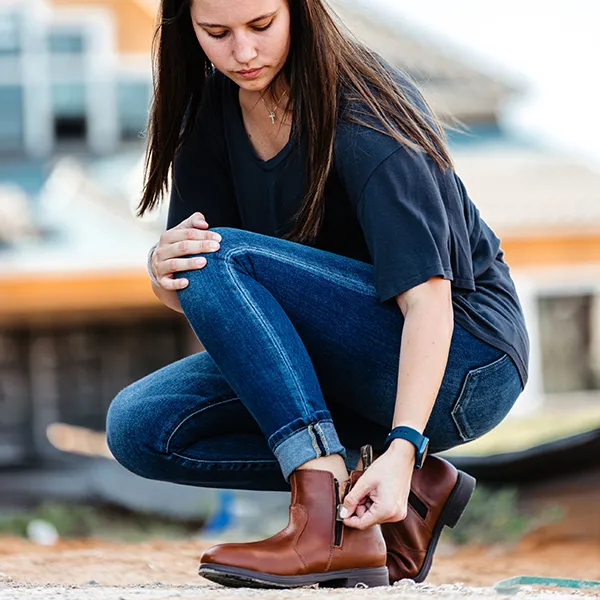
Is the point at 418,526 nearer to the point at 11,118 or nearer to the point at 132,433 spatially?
the point at 132,433

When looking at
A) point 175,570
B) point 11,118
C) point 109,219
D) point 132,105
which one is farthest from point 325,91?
point 11,118

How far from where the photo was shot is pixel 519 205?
8.68 metres

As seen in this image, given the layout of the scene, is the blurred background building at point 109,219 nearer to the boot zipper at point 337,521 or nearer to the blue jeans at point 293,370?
the blue jeans at point 293,370

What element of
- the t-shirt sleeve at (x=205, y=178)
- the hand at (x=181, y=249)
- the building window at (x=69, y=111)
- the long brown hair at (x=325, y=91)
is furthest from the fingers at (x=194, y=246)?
the building window at (x=69, y=111)

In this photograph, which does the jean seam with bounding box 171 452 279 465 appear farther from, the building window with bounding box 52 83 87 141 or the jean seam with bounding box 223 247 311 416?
the building window with bounding box 52 83 87 141

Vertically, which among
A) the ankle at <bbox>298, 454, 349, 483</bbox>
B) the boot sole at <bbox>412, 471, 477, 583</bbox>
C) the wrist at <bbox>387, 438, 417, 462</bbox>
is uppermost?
the wrist at <bbox>387, 438, 417, 462</bbox>

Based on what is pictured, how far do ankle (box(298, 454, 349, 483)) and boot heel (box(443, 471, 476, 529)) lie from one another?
1.32ft

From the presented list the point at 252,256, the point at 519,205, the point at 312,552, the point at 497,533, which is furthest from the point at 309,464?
the point at 519,205

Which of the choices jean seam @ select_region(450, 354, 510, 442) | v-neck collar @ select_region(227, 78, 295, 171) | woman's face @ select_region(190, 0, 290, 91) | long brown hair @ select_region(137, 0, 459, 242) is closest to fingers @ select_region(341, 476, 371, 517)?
jean seam @ select_region(450, 354, 510, 442)

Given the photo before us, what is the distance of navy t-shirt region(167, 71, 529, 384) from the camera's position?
6.11ft

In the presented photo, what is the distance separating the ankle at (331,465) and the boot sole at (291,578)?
17 centimetres

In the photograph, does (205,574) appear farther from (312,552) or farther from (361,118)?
(361,118)

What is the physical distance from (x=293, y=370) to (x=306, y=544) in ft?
0.98

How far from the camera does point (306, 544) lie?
1834 millimetres
